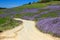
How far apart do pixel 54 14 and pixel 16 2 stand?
5.71 feet

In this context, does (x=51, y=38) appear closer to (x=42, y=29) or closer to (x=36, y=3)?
(x=42, y=29)

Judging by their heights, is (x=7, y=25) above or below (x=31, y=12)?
above

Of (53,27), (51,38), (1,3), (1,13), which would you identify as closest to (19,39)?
(51,38)

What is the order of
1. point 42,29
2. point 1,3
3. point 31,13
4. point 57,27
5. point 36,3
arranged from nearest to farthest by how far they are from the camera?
point 57,27 → point 42,29 → point 1,3 → point 31,13 → point 36,3

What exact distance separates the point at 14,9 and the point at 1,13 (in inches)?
→ 30.7

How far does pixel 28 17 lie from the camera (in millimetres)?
9734

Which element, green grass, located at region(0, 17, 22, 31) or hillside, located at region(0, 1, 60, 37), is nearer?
green grass, located at region(0, 17, 22, 31)

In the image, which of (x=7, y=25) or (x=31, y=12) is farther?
(x=31, y=12)

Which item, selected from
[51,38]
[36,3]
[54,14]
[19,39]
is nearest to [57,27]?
[51,38]

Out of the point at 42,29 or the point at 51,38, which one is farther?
the point at 42,29

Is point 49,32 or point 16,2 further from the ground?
point 16,2

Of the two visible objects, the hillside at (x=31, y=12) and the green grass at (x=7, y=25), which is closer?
the green grass at (x=7, y=25)

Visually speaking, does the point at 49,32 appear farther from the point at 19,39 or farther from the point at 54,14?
the point at 54,14

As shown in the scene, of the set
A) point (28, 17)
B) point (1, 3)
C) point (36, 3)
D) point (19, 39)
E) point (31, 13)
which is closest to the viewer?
point (19, 39)
